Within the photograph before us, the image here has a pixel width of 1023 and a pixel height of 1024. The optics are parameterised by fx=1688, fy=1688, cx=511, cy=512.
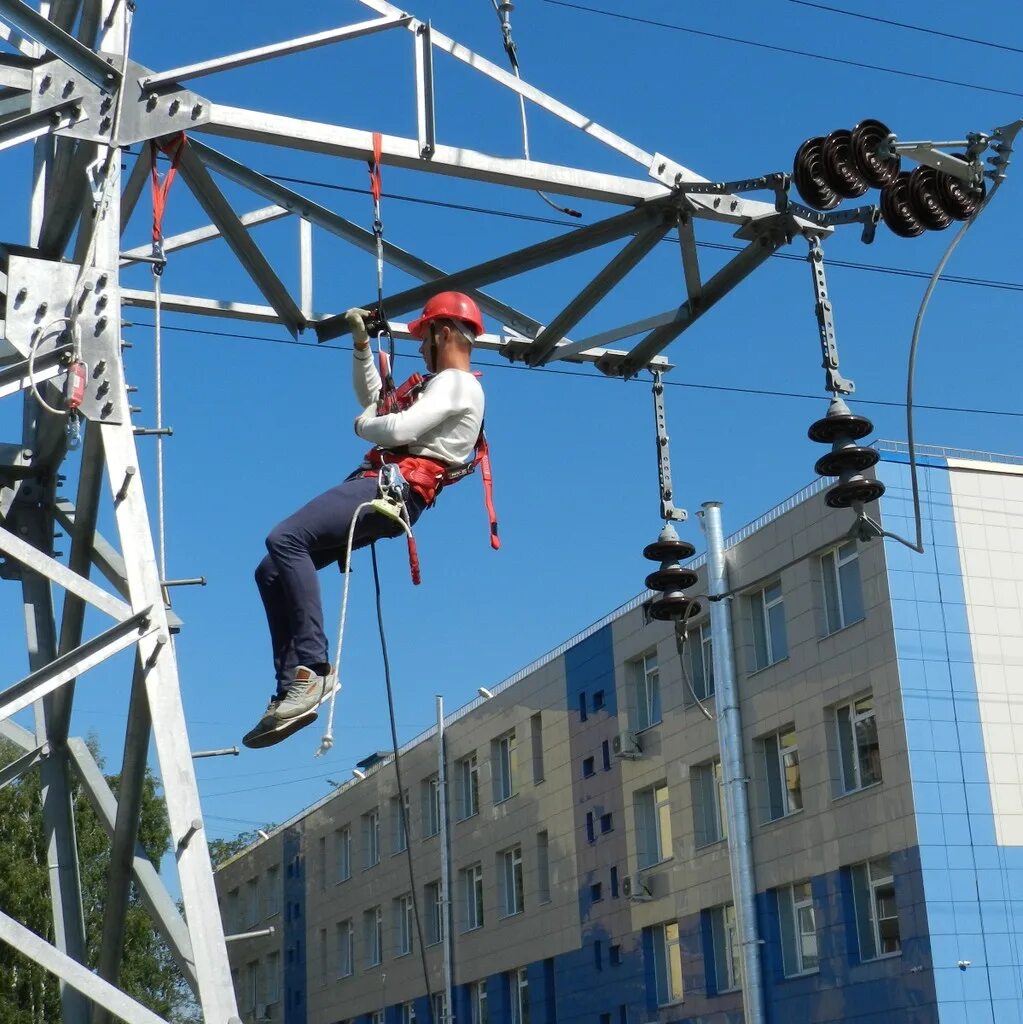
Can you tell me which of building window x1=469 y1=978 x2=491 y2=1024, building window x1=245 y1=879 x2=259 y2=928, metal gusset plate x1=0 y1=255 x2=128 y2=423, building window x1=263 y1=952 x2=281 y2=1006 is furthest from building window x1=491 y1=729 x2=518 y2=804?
metal gusset plate x1=0 y1=255 x2=128 y2=423

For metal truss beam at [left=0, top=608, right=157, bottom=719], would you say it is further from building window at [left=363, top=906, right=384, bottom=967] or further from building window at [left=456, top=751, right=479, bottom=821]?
building window at [left=363, top=906, right=384, bottom=967]

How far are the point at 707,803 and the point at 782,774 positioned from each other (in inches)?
98.4

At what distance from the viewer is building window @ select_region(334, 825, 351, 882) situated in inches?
1903

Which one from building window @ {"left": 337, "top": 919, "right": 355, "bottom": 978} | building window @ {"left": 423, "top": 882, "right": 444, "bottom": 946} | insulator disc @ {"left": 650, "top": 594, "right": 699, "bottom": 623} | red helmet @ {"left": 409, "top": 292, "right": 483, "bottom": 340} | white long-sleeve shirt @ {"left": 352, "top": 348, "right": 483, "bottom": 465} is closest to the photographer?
white long-sleeve shirt @ {"left": 352, "top": 348, "right": 483, "bottom": 465}

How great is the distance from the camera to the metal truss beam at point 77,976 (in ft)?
19.2

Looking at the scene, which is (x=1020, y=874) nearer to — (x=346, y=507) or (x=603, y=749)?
(x=603, y=749)

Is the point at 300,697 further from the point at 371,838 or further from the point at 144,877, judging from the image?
the point at 371,838

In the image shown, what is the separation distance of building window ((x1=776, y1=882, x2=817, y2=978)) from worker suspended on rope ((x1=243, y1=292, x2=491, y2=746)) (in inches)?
856

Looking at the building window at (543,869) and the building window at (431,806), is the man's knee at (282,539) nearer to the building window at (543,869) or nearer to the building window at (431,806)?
the building window at (543,869)

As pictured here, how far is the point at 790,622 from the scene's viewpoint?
28.6 m

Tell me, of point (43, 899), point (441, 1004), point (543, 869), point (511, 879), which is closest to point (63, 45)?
point (43, 899)

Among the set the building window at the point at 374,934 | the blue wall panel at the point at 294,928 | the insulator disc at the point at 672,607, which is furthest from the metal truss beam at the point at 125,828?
the blue wall panel at the point at 294,928

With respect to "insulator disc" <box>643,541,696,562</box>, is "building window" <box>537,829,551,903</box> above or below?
above

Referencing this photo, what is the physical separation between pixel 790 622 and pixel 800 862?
3.99m
